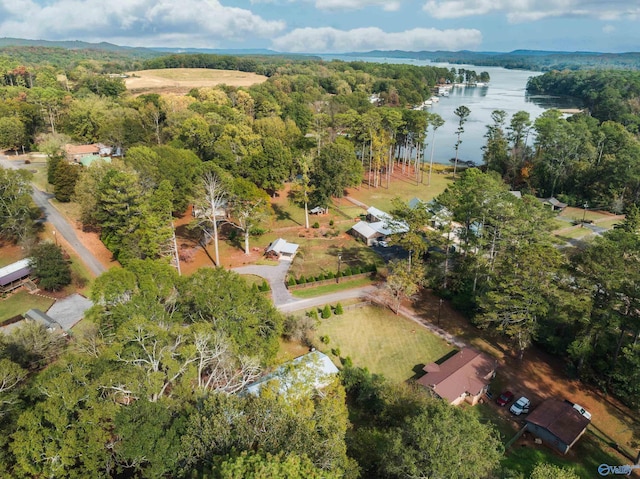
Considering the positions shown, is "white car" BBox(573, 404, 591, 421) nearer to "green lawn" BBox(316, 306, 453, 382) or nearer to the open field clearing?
"green lawn" BBox(316, 306, 453, 382)

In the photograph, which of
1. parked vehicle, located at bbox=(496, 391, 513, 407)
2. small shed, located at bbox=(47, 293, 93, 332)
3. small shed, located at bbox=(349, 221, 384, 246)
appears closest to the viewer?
parked vehicle, located at bbox=(496, 391, 513, 407)

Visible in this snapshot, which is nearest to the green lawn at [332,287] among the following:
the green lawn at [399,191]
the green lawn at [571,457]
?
the green lawn at [571,457]

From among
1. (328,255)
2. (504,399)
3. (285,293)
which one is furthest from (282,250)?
(504,399)

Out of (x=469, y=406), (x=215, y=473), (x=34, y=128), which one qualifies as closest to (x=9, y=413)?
(x=215, y=473)

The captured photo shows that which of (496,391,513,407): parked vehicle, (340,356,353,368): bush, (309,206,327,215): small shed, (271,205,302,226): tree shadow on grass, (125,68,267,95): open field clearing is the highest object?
(125,68,267,95): open field clearing

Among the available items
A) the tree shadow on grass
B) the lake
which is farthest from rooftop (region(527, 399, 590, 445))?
the lake

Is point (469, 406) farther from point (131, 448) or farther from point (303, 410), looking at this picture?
point (131, 448)

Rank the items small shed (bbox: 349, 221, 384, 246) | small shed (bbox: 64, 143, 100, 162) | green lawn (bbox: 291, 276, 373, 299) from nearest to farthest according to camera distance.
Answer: green lawn (bbox: 291, 276, 373, 299)
small shed (bbox: 349, 221, 384, 246)
small shed (bbox: 64, 143, 100, 162)
